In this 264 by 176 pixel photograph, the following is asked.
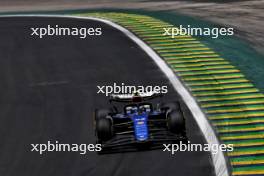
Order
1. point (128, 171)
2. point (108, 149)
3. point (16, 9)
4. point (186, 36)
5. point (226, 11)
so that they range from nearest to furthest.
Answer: point (128, 171)
point (108, 149)
point (186, 36)
point (226, 11)
point (16, 9)

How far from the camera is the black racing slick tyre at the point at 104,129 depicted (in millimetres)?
11570

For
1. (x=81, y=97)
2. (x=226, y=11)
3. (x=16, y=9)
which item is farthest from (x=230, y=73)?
(x=16, y=9)

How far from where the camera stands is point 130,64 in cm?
1783

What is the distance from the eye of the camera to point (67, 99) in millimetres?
14852

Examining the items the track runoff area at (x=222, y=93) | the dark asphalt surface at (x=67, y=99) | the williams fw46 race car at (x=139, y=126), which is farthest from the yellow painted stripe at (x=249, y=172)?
the williams fw46 race car at (x=139, y=126)

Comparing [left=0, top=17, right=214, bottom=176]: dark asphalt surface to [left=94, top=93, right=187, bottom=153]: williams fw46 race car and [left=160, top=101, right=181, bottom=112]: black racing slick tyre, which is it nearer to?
[left=94, top=93, right=187, bottom=153]: williams fw46 race car

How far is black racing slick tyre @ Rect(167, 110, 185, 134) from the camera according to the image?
1155cm

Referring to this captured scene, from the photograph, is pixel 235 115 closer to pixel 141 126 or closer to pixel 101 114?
pixel 141 126

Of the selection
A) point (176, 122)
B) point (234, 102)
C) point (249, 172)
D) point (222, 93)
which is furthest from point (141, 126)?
point (222, 93)

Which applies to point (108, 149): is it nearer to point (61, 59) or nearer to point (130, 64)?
point (130, 64)

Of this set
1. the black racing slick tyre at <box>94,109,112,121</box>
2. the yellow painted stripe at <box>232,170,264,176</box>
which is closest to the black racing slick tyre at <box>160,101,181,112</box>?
the black racing slick tyre at <box>94,109,112,121</box>

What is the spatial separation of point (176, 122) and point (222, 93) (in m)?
3.46

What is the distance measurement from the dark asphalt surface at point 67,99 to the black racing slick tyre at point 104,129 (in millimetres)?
416

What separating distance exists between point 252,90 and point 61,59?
7169mm
